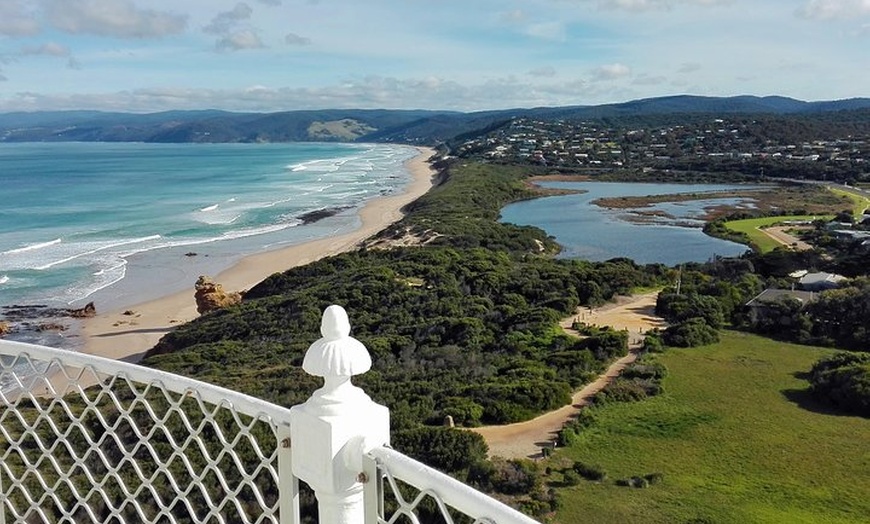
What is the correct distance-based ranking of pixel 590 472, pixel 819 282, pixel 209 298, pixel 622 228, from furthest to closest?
pixel 622 228 < pixel 209 298 < pixel 819 282 < pixel 590 472

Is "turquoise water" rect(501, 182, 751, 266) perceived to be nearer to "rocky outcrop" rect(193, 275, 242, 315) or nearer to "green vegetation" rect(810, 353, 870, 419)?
"rocky outcrop" rect(193, 275, 242, 315)

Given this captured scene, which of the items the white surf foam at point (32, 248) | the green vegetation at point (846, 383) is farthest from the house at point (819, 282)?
the white surf foam at point (32, 248)

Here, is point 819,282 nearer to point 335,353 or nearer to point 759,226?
point 759,226

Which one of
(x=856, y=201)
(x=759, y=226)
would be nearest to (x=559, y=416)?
(x=759, y=226)

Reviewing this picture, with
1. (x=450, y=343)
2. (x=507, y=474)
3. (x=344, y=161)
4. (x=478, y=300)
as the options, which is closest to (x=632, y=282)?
(x=478, y=300)

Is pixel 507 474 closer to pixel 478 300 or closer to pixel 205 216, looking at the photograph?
pixel 478 300

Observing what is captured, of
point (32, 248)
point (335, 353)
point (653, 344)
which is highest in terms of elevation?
point (335, 353)

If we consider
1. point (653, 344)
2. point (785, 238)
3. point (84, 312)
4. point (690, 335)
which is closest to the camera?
point (653, 344)
